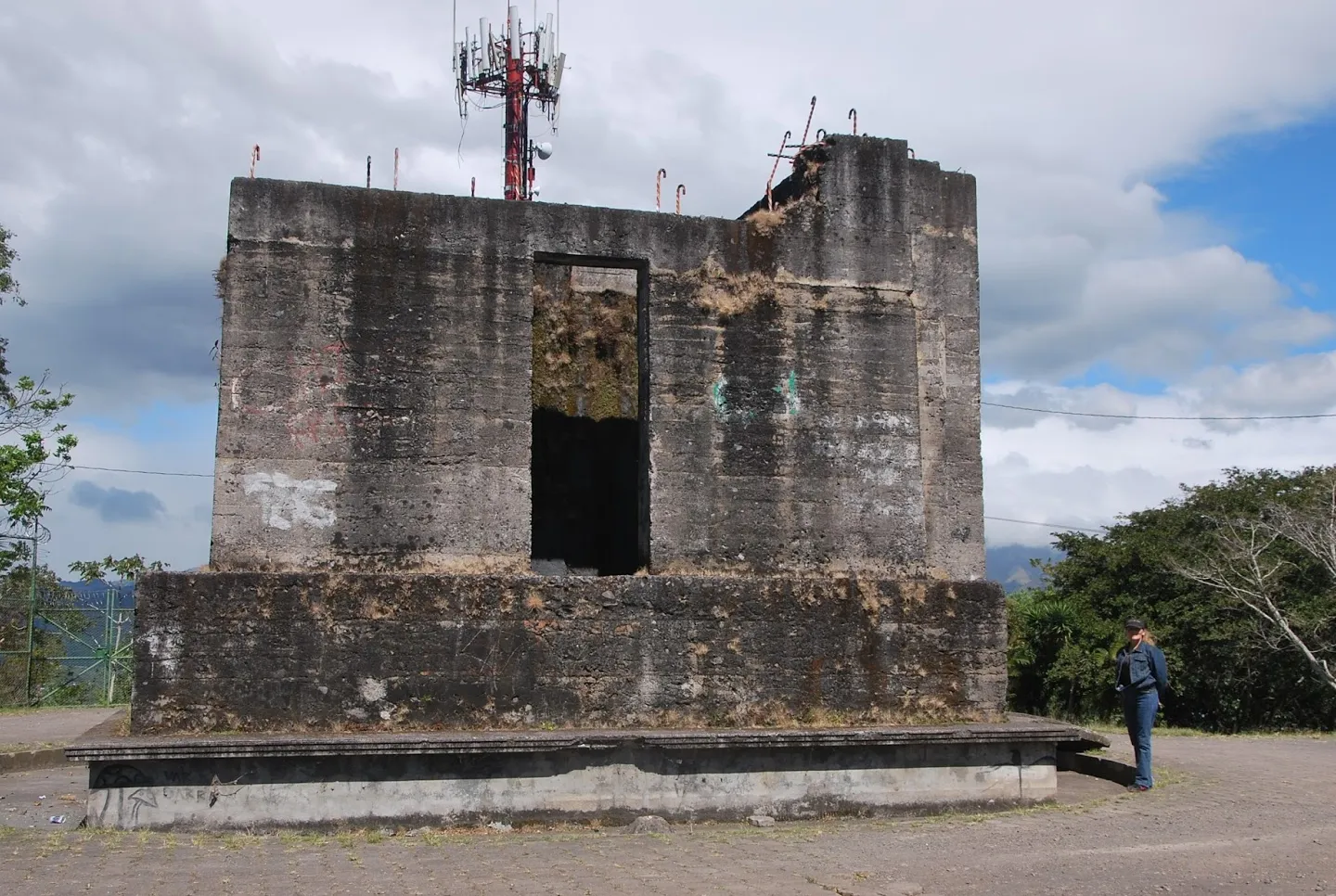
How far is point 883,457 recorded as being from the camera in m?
9.02

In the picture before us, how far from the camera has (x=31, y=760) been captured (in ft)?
39.0

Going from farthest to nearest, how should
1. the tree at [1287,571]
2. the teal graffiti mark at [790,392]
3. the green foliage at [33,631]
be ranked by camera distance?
the tree at [1287,571] → the green foliage at [33,631] → the teal graffiti mark at [790,392]

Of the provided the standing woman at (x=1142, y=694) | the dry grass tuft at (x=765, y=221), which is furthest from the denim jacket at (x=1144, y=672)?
the dry grass tuft at (x=765, y=221)

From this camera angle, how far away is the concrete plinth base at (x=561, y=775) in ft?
24.3

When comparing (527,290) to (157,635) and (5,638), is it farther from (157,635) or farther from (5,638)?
(5,638)

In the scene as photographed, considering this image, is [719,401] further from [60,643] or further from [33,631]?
[60,643]

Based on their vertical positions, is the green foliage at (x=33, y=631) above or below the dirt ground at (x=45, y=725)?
above

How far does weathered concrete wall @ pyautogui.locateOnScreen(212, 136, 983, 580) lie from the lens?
320 inches

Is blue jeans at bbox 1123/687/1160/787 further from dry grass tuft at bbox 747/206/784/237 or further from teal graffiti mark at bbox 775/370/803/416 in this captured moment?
dry grass tuft at bbox 747/206/784/237

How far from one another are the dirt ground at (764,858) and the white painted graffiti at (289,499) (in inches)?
76.2

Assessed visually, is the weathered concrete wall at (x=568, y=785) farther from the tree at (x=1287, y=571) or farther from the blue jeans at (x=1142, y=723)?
the tree at (x=1287, y=571)

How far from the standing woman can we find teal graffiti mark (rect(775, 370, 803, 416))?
3.11 meters

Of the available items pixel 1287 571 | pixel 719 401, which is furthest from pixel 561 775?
pixel 1287 571

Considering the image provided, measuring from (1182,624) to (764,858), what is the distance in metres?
17.9
